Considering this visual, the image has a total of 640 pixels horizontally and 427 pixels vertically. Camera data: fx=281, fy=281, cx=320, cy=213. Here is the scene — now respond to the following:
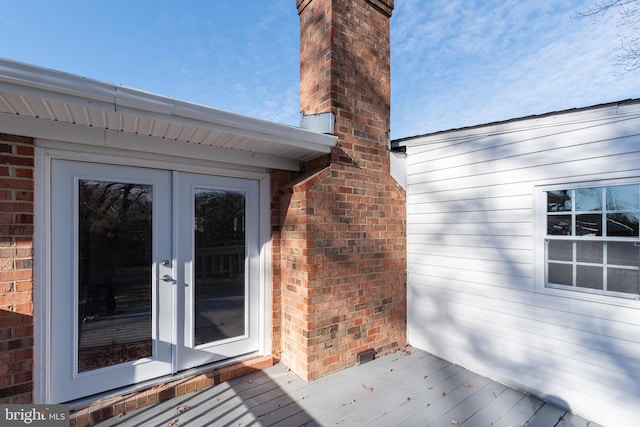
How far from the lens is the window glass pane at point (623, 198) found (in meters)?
2.23

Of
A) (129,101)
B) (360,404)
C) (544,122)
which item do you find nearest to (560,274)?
(544,122)

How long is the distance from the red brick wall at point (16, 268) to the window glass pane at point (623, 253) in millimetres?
4645

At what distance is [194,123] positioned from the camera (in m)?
2.27

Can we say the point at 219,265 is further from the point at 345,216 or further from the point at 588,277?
the point at 588,277

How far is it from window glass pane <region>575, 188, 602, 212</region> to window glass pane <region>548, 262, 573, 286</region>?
542 millimetres

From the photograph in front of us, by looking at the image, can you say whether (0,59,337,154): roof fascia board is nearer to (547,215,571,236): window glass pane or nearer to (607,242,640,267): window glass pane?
(547,215,571,236): window glass pane

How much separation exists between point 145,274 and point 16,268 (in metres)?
0.85

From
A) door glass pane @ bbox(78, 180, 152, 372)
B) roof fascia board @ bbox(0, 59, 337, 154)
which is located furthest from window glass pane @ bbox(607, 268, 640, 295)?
door glass pane @ bbox(78, 180, 152, 372)

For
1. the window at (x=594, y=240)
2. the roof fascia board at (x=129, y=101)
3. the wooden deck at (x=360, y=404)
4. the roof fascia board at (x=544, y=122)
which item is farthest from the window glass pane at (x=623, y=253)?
the roof fascia board at (x=129, y=101)

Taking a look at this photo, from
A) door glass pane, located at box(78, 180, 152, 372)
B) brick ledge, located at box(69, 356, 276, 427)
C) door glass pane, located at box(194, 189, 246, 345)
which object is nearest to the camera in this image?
brick ledge, located at box(69, 356, 276, 427)

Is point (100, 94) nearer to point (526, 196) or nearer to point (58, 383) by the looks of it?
point (58, 383)

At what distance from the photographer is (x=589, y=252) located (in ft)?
8.12

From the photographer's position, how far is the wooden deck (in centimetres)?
234

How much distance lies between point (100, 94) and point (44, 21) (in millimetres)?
3043
